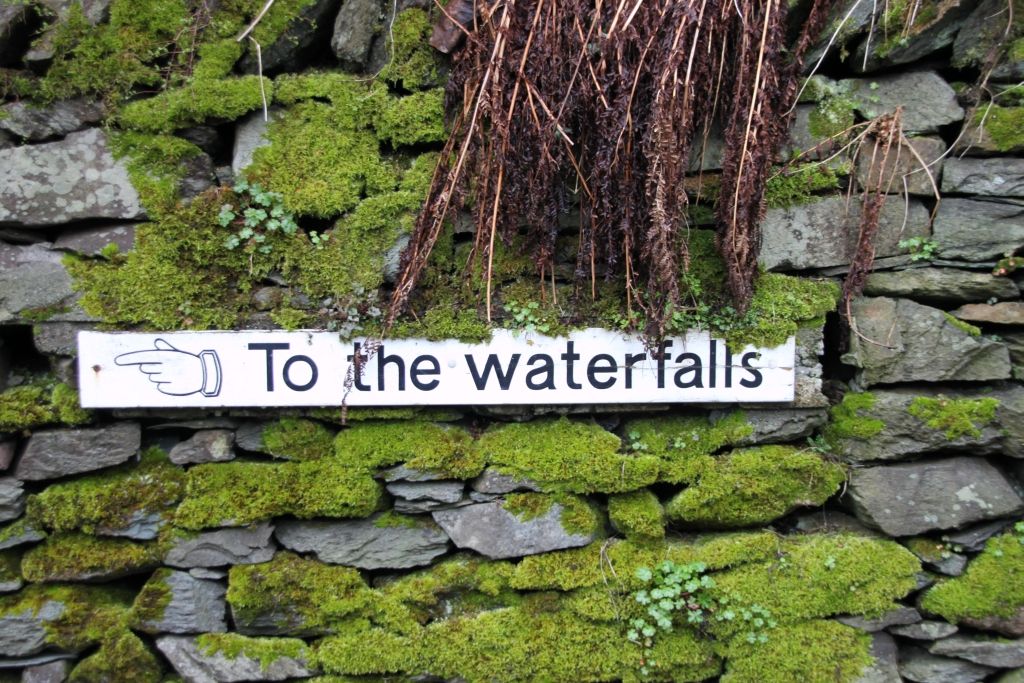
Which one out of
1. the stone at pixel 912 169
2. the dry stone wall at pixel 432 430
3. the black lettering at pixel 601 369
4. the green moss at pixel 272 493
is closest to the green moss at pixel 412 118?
the dry stone wall at pixel 432 430

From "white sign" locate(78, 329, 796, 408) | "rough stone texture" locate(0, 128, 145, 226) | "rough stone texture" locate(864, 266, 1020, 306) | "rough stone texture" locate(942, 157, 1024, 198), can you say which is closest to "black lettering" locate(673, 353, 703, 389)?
"white sign" locate(78, 329, 796, 408)

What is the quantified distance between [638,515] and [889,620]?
100cm

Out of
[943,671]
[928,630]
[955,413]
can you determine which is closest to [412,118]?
[955,413]

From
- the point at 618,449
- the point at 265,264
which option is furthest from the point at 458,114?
the point at 618,449

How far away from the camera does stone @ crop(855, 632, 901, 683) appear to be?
2453mm

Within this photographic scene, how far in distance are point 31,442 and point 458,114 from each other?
78.9 inches

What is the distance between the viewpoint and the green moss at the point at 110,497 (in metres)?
2.46

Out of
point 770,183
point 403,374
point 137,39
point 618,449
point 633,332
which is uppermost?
point 137,39

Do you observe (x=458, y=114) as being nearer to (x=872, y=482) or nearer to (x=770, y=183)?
(x=770, y=183)

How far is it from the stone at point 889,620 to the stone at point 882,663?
45 millimetres

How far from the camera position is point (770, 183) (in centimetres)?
252

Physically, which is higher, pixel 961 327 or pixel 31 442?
pixel 961 327

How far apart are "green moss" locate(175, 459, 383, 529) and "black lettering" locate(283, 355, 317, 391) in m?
0.30

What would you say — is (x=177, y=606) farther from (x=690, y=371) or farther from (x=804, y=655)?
(x=804, y=655)
